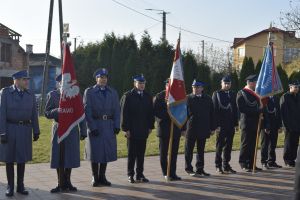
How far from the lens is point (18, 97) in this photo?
7.83m

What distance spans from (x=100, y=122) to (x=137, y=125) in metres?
0.75

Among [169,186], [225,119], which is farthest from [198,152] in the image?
[169,186]

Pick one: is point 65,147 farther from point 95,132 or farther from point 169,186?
point 169,186

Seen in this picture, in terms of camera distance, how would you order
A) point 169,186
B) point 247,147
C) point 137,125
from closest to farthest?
point 169,186 < point 137,125 < point 247,147

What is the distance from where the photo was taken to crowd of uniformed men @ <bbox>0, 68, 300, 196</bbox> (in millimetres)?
7852

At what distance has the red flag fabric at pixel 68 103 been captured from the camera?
7.96m

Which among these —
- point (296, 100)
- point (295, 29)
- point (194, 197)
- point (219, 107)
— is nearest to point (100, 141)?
point (194, 197)

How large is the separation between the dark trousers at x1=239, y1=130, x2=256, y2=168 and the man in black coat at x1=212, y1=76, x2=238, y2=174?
1.12ft

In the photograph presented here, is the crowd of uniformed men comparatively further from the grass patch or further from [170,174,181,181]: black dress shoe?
the grass patch

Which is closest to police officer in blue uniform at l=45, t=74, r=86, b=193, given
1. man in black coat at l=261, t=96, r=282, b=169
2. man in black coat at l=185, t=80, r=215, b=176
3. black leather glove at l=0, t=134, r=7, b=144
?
black leather glove at l=0, t=134, r=7, b=144

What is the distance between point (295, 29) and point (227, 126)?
16804 millimetres

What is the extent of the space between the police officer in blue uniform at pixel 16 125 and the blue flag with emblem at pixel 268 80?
16.1ft

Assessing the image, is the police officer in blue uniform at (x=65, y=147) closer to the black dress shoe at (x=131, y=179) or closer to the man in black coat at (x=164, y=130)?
the black dress shoe at (x=131, y=179)

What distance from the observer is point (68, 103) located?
801cm
